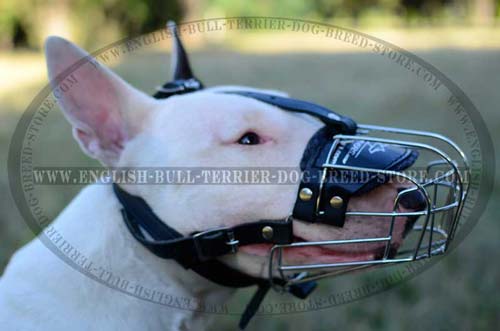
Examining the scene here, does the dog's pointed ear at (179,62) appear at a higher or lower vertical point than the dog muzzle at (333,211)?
higher

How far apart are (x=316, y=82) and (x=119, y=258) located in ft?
21.4

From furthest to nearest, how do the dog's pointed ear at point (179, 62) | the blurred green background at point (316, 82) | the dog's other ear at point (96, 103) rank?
the blurred green background at point (316, 82) < the dog's pointed ear at point (179, 62) < the dog's other ear at point (96, 103)

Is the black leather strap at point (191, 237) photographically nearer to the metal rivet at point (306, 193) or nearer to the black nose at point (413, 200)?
the metal rivet at point (306, 193)

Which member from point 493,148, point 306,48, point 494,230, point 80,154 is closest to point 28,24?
point 306,48

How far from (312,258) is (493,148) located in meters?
3.29

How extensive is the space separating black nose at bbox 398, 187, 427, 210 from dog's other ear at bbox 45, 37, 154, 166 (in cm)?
66

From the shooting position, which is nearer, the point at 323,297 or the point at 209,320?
the point at 209,320

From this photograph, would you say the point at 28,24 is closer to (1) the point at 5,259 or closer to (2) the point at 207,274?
(1) the point at 5,259

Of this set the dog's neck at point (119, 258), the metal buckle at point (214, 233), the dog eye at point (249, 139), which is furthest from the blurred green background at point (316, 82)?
the dog eye at point (249, 139)

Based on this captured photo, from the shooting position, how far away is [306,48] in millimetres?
11992

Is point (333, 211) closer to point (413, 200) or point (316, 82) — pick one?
point (413, 200)

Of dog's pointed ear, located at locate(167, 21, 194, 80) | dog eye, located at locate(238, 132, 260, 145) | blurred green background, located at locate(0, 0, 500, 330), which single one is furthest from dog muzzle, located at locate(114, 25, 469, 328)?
blurred green background, located at locate(0, 0, 500, 330)

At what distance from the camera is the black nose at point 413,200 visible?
1362mm

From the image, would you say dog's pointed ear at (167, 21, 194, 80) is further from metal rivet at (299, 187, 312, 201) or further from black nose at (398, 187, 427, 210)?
black nose at (398, 187, 427, 210)
